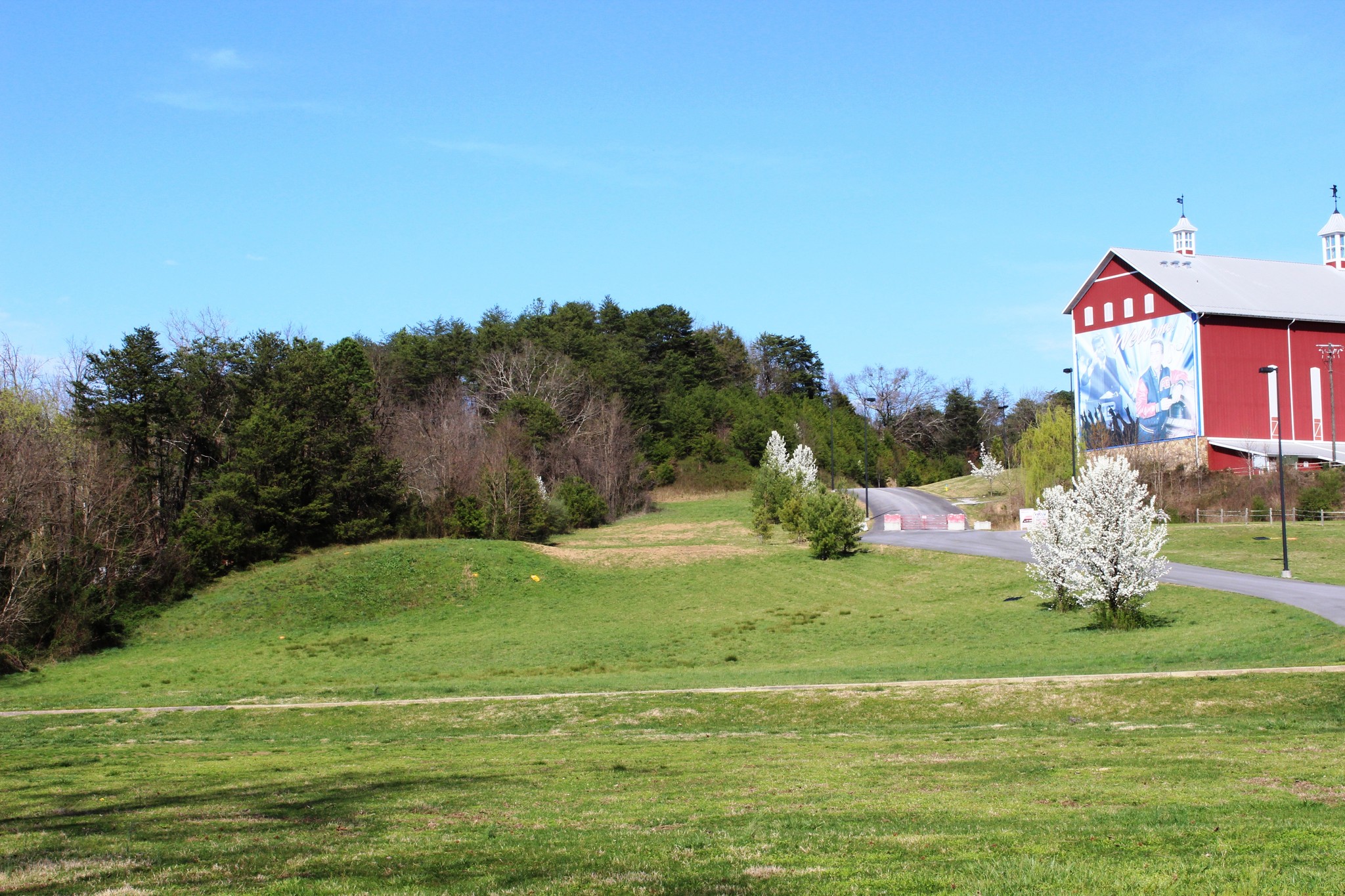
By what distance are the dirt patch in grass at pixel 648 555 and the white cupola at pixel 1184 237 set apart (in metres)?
46.1

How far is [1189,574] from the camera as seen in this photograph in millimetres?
38594

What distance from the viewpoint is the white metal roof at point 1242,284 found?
7031 centimetres

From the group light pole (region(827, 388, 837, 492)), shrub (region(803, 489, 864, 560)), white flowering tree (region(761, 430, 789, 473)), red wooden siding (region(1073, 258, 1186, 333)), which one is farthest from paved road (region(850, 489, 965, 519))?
shrub (region(803, 489, 864, 560))

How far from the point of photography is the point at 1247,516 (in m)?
56.2

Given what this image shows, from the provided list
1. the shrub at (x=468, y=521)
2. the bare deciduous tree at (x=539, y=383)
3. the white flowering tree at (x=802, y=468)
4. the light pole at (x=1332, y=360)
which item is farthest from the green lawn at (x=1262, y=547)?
the bare deciduous tree at (x=539, y=383)

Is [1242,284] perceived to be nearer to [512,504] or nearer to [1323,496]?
[1323,496]

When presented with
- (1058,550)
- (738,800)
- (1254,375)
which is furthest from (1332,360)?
(738,800)

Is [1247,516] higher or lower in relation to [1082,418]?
lower

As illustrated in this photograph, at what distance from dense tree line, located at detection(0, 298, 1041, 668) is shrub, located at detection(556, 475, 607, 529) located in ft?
0.70

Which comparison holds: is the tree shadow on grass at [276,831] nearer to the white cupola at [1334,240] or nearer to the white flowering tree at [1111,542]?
the white flowering tree at [1111,542]

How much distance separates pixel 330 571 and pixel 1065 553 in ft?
113

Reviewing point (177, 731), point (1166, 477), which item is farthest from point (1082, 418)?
point (177, 731)

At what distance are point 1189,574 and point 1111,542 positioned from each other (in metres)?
12.4

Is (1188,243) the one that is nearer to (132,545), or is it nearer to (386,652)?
(386,652)
